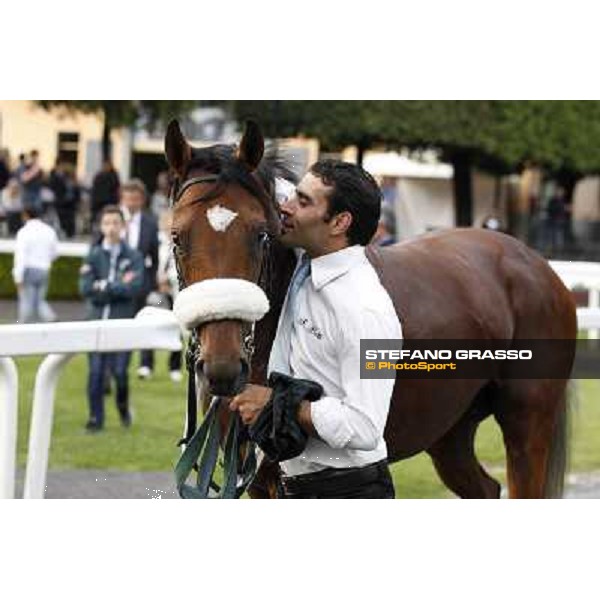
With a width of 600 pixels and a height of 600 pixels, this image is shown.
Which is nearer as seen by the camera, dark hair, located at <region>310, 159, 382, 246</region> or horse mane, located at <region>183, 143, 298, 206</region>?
dark hair, located at <region>310, 159, 382, 246</region>

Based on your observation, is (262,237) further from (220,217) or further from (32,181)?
(32,181)

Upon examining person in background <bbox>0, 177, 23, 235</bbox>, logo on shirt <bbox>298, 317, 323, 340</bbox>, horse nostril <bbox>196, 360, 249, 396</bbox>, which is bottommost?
person in background <bbox>0, 177, 23, 235</bbox>

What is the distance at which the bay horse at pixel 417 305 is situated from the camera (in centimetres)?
362

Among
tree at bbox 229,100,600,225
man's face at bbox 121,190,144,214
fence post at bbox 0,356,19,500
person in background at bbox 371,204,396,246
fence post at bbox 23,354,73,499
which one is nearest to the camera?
fence post at bbox 0,356,19,500

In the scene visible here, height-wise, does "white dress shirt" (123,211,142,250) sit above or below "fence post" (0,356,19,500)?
below

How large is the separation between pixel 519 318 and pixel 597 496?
4.32 feet

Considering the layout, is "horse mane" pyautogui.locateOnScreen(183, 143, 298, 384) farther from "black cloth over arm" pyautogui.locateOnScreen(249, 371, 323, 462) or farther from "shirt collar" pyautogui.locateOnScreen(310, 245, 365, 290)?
"black cloth over arm" pyautogui.locateOnScreen(249, 371, 323, 462)

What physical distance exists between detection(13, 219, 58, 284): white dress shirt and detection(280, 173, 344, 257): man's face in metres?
5.07

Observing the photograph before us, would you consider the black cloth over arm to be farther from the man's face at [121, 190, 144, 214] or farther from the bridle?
the man's face at [121, 190, 144, 214]

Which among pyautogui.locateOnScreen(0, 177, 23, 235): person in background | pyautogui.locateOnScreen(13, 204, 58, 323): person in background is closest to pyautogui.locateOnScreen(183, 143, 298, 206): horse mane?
pyautogui.locateOnScreen(13, 204, 58, 323): person in background

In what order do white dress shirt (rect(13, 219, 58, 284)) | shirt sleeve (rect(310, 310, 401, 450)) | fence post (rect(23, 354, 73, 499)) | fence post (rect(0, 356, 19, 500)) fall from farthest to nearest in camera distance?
white dress shirt (rect(13, 219, 58, 284)) → fence post (rect(23, 354, 73, 499)) → fence post (rect(0, 356, 19, 500)) → shirt sleeve (rect(310, 310, 401, 450))

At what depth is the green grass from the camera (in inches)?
253

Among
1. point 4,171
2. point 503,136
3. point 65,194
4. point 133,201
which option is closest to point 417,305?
point 4,171
